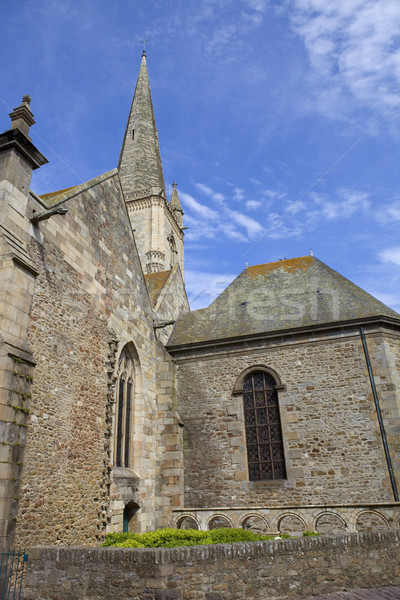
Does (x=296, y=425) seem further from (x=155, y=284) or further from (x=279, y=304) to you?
(x=155, y=284)

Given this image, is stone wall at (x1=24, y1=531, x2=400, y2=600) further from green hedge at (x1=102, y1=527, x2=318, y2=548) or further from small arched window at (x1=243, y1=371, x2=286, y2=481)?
small arched window at (x1=243, y1=371, x2=286, y2=481)

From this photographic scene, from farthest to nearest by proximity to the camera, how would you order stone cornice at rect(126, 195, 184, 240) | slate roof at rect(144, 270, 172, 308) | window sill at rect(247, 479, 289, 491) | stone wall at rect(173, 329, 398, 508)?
stone cornice at rect(126, 195, 184, 240), slate roof at rect(144, 270, 172, 308), window sill at rect(247, 479, 289, 491), stone wall at rect(173, 329, 398, 508)

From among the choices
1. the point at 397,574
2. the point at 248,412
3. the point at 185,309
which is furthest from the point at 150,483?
the point at 185,309

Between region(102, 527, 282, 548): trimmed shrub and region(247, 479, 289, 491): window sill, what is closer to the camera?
region(102, 527, 282, 548): trimmed shrub

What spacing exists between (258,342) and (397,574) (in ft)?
23.7

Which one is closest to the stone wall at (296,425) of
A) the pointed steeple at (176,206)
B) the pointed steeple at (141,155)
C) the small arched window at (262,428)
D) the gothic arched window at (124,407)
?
the small arched window at (262,428)

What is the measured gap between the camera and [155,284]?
16188 mm

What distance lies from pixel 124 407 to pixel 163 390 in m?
1.92

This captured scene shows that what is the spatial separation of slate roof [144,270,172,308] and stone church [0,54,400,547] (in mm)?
180

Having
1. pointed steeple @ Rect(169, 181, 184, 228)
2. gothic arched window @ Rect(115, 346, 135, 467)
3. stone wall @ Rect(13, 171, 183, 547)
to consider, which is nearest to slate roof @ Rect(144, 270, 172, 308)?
stone wall @ Rect(13, 171, 183, 547)

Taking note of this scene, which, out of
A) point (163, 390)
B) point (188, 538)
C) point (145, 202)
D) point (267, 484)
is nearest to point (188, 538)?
point (188, 538)

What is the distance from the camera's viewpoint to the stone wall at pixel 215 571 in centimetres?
525

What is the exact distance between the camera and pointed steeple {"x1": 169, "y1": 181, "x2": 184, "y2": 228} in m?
41.1

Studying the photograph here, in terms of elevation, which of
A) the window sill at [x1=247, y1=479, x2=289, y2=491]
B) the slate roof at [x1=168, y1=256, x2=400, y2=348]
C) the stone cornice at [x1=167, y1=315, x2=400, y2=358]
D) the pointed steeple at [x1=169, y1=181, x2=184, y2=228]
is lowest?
the window sill at [x1=247, y1=479, x2=289, y2=491]
